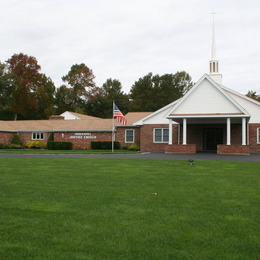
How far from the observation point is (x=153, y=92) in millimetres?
65812

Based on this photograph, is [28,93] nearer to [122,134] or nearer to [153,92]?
[153,92]

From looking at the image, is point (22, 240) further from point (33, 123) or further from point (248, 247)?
point (33, 123)

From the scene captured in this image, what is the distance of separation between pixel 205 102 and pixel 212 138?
5.70 meters

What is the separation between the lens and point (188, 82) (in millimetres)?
79938

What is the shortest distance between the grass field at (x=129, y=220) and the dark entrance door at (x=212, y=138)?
23170 mm

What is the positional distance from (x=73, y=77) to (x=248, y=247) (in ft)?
249

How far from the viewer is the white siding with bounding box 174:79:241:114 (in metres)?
28.4

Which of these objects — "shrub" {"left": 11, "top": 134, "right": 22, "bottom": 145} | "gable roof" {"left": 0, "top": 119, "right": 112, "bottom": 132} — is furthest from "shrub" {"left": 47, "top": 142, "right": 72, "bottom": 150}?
"shrub" {"left": 11, "top": 134, "right": 22, "bottom": 145}

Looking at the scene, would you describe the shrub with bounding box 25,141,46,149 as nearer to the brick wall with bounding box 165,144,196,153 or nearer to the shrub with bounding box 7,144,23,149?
the shrub with bounding box 7,144,23,149

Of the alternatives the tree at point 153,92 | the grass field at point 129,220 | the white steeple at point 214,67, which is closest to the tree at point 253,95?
the tree at point 153,92

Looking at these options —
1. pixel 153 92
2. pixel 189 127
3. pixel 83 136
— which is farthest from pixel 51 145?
pixel 153 92

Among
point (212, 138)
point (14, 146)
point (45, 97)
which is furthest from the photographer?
point (45, 97)

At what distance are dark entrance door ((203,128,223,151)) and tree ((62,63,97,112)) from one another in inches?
1721

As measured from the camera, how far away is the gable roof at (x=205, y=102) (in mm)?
28250
